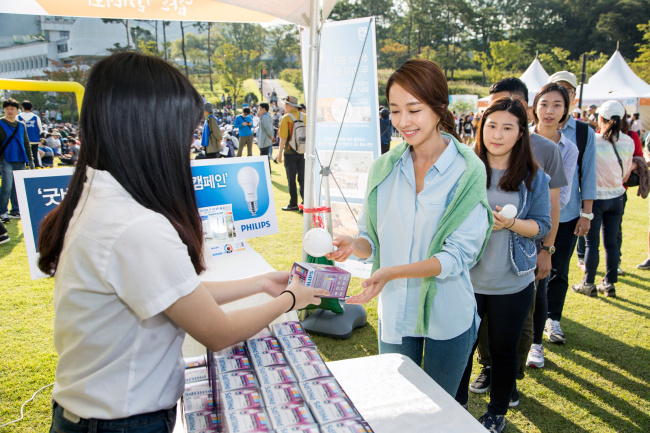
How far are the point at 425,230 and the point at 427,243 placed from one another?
5cm

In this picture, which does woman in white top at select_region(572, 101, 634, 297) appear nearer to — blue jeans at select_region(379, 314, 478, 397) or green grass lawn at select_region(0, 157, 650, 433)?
green grass lawn at select_region(0, 157, 650, 433)

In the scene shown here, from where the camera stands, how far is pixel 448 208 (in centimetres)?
144

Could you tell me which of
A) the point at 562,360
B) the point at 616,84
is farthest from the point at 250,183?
the point at 616,84

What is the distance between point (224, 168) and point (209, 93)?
137 ft

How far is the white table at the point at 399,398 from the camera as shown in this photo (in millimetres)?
1330

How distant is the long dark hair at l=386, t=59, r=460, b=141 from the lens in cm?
140

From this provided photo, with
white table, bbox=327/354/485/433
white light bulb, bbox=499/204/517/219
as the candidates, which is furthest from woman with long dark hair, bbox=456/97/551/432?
white table, bbox=327/354/485/433

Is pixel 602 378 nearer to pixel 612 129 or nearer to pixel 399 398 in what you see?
pixel 399 398

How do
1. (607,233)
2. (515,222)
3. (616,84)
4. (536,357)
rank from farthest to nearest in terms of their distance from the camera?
(616,84), (607,233), (536,357), (515,222)

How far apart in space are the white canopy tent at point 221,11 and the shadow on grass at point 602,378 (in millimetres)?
2001

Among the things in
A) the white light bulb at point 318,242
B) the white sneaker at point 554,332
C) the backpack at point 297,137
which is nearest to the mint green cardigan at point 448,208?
the white light bulb at point 318,242

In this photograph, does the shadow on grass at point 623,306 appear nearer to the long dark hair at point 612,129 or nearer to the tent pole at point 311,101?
the long dark hair at point 612,129

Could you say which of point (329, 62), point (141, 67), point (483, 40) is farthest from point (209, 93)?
point (141, 67)

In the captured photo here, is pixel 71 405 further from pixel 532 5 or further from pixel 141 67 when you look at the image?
pixel 532 5
